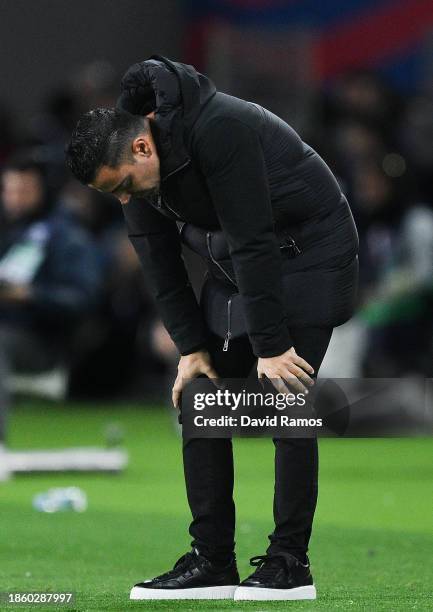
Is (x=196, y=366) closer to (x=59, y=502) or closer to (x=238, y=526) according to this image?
(x=238, y=526)

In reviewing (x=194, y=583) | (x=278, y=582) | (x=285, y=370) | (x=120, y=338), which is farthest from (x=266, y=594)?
(x=120, y=338)

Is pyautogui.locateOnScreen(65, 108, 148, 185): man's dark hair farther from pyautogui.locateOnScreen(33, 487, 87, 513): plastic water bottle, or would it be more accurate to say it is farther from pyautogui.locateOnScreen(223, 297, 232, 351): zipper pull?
pyautogui.locateOnScreen(33, 487, 87, 513): plastic water bottle

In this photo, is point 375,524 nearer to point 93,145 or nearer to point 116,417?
point 93,145

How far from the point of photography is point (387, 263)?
9852 millimetres

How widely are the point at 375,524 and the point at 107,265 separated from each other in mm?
5690

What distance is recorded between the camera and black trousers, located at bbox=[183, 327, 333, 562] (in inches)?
169

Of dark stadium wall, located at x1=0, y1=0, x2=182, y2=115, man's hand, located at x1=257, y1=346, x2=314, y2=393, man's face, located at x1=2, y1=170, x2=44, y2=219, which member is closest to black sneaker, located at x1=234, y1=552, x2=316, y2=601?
man's hand, located at x1=257, y1=346, x2=314, y2=393

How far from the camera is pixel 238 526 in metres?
6.29

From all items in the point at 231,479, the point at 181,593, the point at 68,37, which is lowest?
the point at 181,593

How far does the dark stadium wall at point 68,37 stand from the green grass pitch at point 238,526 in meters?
6.49

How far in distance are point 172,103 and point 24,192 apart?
461cm

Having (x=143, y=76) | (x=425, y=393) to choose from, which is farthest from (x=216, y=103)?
(x=425, y=393)

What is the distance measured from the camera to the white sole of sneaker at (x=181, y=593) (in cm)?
433

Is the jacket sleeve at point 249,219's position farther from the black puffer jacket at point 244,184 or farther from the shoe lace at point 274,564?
the shoe lace at point 274,564
